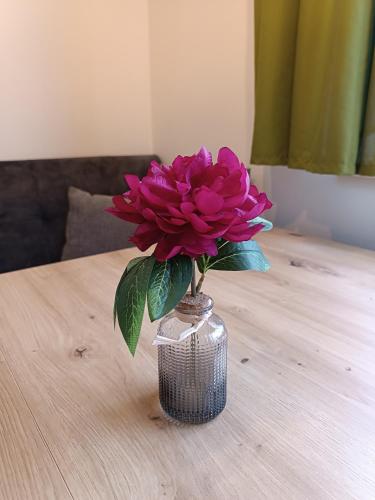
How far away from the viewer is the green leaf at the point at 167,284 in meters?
0.40

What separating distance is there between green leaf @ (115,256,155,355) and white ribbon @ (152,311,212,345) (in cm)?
8

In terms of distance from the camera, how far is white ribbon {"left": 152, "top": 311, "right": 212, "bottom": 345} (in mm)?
476

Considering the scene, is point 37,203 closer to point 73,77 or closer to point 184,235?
point 73,77

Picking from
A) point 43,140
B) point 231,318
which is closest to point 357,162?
point 231,318

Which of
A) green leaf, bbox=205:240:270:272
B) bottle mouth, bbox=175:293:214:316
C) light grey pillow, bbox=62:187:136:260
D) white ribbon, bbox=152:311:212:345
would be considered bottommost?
light grey pillow, bbox=62:187:136:260

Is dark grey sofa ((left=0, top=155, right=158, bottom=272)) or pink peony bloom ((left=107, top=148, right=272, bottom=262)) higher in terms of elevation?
pink peony bloom ((left=107, top=148, right=272, bottom=262))

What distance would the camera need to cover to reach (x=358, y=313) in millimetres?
789

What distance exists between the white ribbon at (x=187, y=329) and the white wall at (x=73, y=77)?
1.74 metres

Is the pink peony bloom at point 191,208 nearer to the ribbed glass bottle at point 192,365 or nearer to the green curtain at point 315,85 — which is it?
the ribbed glass bottle at point 192,365

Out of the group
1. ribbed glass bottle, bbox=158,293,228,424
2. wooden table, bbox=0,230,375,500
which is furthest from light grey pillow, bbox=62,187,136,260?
ribbed glass bottle, bbox=158,293,228,424

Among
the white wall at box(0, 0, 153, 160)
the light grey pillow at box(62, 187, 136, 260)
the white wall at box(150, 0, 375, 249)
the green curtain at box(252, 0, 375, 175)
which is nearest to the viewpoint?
the green curtain at box(252, 0, 375, 175)

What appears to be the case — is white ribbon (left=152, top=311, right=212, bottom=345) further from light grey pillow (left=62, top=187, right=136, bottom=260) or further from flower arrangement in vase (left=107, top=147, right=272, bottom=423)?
light grey pillow (left=62, top=187, right=136, bottom=260)

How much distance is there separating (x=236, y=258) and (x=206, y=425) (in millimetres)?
221

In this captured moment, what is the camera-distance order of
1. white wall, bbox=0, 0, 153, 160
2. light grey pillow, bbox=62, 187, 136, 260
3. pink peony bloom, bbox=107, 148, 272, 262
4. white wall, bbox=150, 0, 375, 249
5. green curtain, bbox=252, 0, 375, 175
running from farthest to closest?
white wall, bbox=0, 0, 153, 160 → light grey pillow, bbox=62, 187, 136, 260 → white wall, bbox=150, 0, 375, 249 → green curtain, bbox=252, 0, 375, 175 → pink peony bloom, bbox=107, 148, 272, 262
